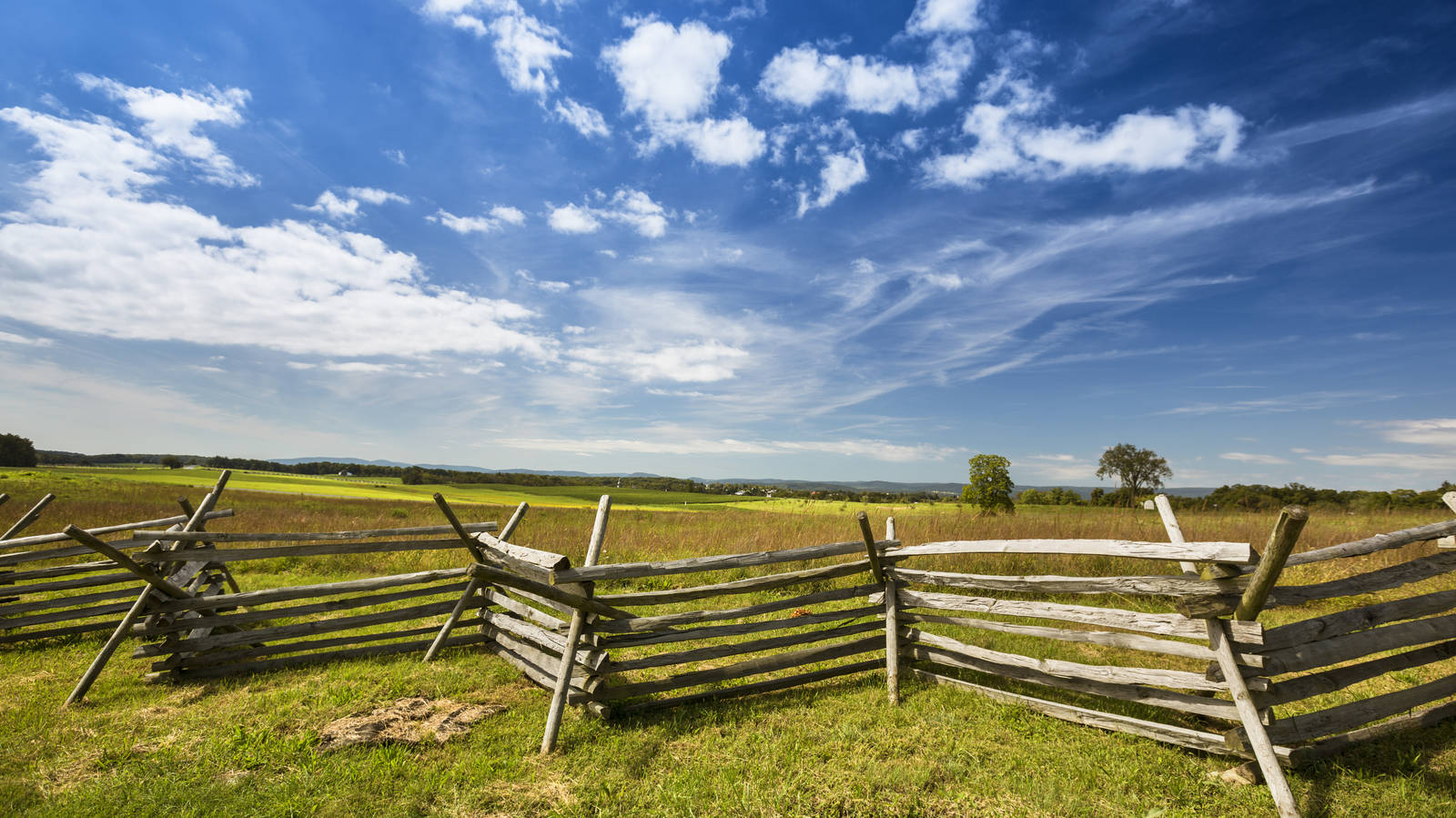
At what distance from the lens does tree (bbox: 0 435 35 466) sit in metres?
45.6

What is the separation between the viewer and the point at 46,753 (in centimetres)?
459

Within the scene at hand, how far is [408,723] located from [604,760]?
188 cm

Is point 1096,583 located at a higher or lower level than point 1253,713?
higher

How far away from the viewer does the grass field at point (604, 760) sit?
12.6ft

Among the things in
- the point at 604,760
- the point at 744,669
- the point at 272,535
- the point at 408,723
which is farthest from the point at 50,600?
the point at 744,669

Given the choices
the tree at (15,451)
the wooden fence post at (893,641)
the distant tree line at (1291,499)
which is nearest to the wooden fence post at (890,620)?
the wooden fence post at (893,641)

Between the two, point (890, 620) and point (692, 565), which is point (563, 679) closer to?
point (692, 565)

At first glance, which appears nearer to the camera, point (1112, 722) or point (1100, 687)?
point (1112, 722)

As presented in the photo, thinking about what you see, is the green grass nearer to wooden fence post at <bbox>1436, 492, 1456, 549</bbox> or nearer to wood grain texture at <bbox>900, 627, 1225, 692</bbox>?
wood grain texture at <bbox>900, 627, 1225, 692</bbox>

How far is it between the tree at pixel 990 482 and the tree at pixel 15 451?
2741 inches

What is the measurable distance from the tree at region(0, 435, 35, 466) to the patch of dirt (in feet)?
215

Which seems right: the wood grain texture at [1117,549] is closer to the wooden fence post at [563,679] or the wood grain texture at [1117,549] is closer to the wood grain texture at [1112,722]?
the wood grain texture at [1112,722]

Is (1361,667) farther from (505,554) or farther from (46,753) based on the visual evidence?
(46,753)

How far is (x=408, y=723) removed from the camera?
5.02 meters
